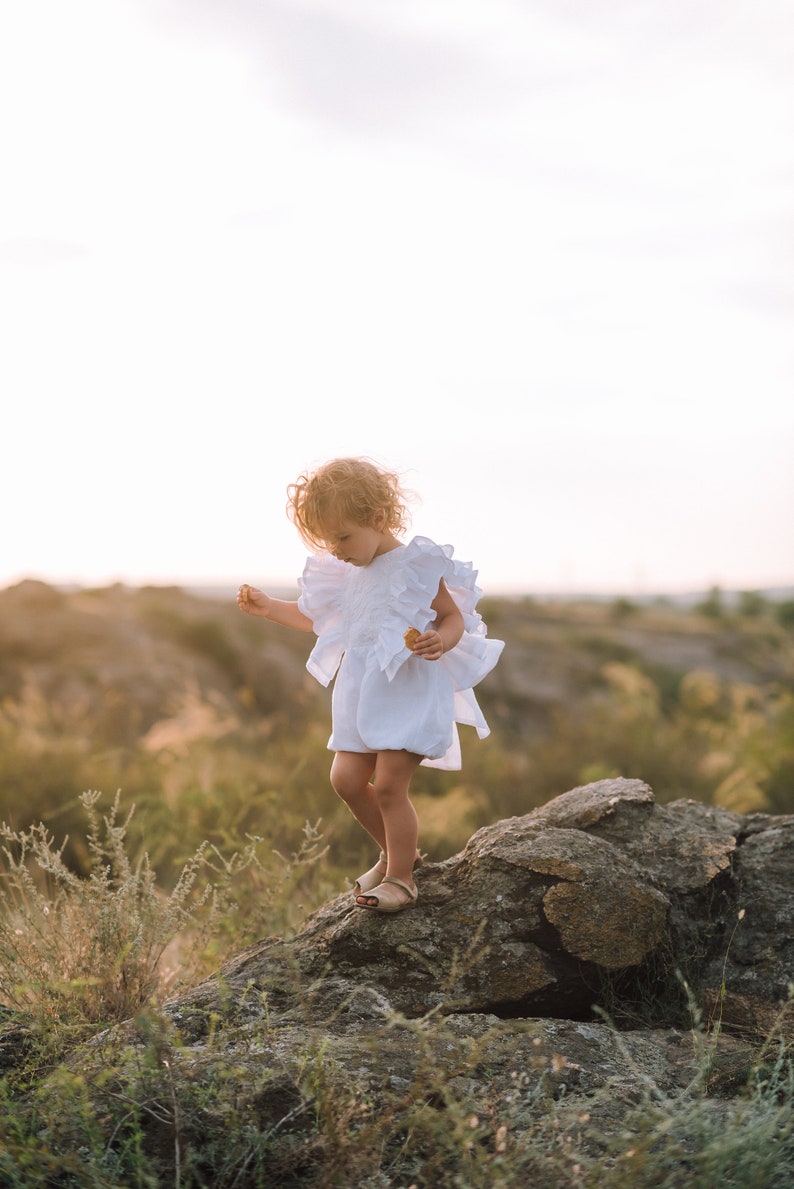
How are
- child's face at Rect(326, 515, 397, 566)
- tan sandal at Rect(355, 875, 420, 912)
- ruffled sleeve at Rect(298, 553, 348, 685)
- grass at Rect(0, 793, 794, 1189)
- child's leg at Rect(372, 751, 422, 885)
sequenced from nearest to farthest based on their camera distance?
1. grass at Rect(0, 793, 794, 1189)
2. tan sandal at Rect(355, 875, 420, 912)
3. child's leg at Rect(372, 751, 422, 885)
4. child's face at Rect(326, 515, 397, 566)
5. ruffled sleeve at Rect(298, 553, 348, 685)

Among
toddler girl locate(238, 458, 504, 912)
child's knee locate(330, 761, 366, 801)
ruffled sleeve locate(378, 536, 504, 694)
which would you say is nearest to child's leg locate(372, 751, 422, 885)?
toddler girl locate(238, 458, 504, 912)

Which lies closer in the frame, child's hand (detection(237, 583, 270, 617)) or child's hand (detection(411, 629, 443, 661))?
child's hand (detection(411, 629, 443, 661))

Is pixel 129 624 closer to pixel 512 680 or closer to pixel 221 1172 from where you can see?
pixel 512 680

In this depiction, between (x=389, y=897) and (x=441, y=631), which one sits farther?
(x=441, y=631)

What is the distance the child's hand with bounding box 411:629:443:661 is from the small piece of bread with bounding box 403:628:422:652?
20 millimetres

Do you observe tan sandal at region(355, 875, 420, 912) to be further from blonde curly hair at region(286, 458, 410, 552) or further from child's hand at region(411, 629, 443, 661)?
blonde curly hair at region(286, 458, 410, 552)

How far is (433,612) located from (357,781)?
0.66 metres

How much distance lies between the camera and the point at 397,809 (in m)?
3.41

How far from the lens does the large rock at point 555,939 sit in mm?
3090

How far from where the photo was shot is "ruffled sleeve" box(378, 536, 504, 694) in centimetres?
342

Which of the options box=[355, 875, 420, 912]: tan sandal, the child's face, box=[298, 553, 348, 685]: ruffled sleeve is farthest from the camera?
box=[298, 553, 348, 685]: ruffled sleeve

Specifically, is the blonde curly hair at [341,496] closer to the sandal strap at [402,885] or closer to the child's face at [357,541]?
the child's face at [357,541]

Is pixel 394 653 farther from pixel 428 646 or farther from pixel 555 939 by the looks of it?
pixel 555 939

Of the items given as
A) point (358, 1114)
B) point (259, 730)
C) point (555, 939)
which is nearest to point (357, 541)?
point (555, 939)
